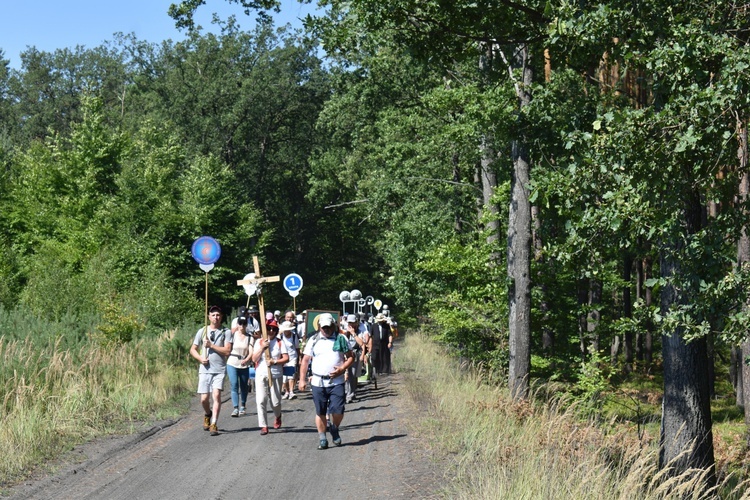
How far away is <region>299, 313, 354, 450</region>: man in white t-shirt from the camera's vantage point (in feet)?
41.1

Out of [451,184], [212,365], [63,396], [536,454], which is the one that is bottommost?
[536,454]

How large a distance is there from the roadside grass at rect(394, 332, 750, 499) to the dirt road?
1.75 ft

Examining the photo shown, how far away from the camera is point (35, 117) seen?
78.2 m

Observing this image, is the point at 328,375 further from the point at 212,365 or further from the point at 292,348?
the point at 292,348

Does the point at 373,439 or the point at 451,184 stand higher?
the point at 451,184

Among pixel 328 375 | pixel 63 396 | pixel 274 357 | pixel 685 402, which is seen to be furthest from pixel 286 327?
pixel 685 402

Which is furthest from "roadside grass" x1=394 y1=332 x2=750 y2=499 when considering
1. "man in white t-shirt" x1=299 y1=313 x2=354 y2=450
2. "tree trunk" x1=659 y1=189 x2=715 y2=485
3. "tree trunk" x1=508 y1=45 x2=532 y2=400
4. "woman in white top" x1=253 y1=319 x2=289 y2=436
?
"woman in white top" x1=253 y1=319 x2=289 y2=436

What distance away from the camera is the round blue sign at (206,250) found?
17.5m

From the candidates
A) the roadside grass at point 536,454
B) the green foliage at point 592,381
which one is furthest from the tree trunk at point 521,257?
the green foliage at point 592,381

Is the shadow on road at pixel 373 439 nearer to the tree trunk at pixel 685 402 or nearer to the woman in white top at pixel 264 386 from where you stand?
the woman in white top at pixel 264 386

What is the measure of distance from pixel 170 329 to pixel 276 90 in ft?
109

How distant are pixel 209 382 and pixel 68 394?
7.27ft

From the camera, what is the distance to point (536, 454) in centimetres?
982

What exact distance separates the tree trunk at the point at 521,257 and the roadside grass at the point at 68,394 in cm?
632
